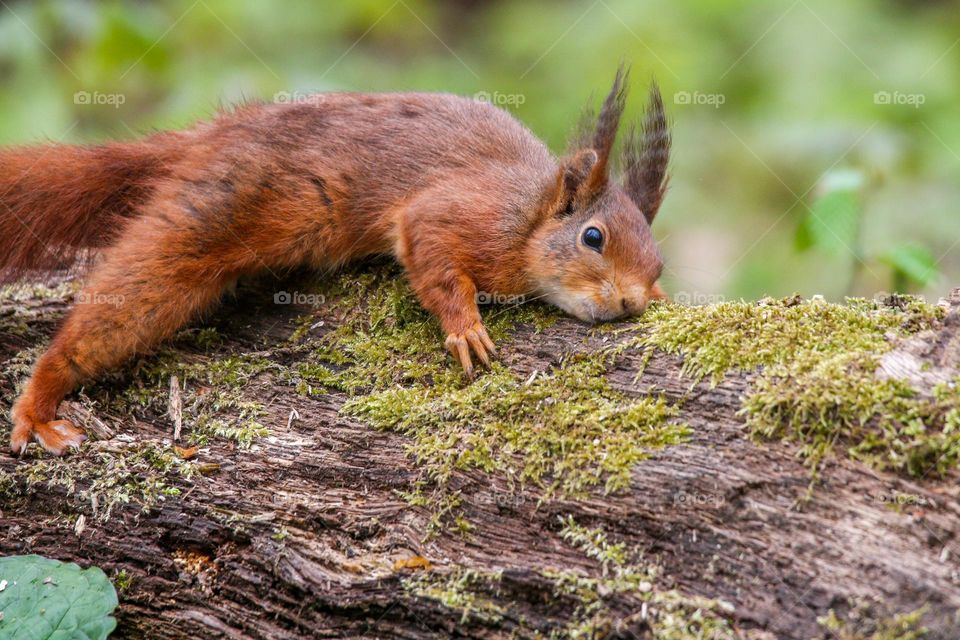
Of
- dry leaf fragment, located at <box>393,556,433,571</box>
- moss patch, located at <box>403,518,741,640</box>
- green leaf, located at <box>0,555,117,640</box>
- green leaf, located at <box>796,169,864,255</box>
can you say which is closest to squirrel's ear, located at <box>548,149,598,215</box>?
green leaf, located at <box>796,169,864,255</box>

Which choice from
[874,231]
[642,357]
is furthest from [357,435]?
[874,231]

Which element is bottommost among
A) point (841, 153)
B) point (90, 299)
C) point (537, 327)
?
point (90, 299)

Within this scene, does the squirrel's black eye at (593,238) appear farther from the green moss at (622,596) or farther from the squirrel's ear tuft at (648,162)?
the green moss at (622,596)

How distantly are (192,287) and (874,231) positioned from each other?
4381mm

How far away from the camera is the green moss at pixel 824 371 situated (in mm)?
2736

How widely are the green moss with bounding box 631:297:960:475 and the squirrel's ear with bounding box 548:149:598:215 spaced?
0.82 metres

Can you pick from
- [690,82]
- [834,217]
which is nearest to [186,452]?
[834,217]

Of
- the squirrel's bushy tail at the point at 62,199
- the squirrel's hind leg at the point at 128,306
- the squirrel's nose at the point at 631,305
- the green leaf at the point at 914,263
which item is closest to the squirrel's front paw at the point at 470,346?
the squirrel's nose at the point at 631,305

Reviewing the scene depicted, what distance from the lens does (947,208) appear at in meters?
6.52

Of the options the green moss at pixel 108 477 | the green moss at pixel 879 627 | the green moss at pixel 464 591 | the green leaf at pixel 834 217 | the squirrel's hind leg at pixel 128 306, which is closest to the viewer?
the green moss at pixel 879 627

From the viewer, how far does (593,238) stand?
4.03 m

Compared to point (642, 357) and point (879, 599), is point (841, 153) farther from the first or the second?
point (879, 599)

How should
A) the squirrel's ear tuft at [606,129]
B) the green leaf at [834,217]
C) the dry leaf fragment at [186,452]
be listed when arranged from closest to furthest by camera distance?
the dry leaf fragment at [186,452] → the squirrel's ear tuft at [606,129] → the green leaf at [834,217]

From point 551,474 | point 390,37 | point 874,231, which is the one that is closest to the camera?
point 551,474
